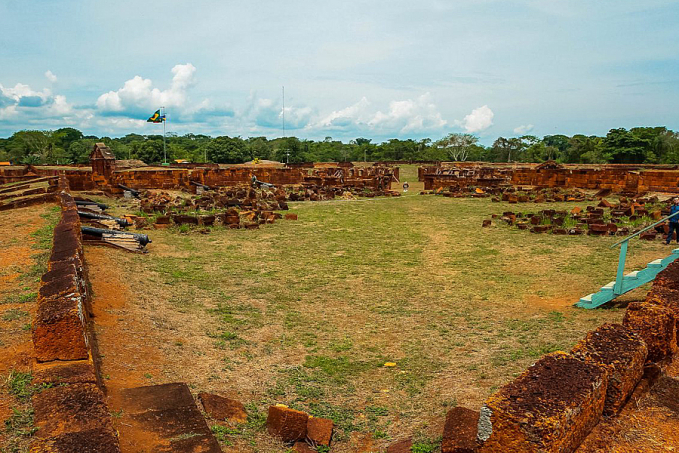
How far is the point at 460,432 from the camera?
3564mm

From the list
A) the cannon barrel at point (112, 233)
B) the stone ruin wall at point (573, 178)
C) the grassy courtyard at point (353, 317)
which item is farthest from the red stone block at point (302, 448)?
the stone ruin wall at point (573, 178)

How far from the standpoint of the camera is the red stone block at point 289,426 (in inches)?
158

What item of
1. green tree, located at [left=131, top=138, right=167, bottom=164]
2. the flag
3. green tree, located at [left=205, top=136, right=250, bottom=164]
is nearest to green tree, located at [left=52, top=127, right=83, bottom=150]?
green tree, located at [left=131, top=138, right=167, bottom=164]

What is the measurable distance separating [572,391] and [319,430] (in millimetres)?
2270

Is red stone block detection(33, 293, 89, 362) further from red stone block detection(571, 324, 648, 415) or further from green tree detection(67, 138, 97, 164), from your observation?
green tree detection(67, 138, 97, 164)

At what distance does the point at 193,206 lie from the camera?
18.8 m

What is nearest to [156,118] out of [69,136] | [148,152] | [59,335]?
[148,152]

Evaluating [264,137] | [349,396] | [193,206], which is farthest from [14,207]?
[264,137]

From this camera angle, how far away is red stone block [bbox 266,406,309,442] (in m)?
4.02

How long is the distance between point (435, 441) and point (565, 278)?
6.17m

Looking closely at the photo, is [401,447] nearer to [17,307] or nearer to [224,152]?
[17,307]

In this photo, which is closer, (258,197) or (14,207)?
(14,207)

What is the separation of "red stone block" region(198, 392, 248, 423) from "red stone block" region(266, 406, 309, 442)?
1.23 ft

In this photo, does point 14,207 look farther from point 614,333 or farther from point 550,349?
point 614,333
